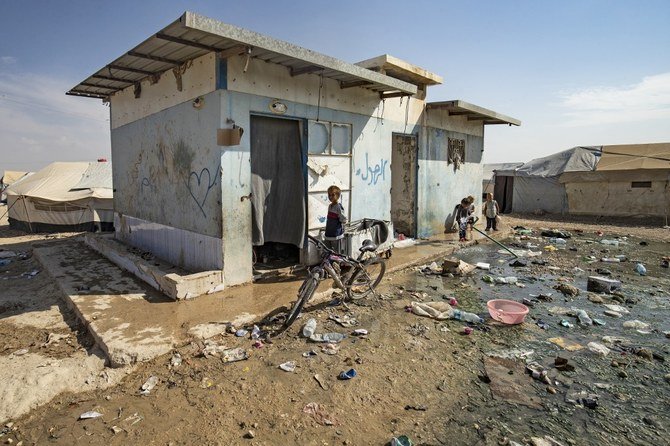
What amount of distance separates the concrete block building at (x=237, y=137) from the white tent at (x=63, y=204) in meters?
4.16

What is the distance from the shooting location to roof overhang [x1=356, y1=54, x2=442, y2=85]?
8.20m

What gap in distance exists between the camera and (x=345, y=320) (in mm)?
4719

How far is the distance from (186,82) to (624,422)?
21.5ft

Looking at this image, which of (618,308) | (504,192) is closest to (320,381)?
(618,308)

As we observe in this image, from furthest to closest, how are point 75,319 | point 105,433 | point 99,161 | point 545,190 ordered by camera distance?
1. point 545,190
2. point 99,161
3. point 75,319
4. point 105,433

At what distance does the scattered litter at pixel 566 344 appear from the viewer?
4.12 m

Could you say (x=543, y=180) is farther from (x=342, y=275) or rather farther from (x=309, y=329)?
(x=309, y=329)

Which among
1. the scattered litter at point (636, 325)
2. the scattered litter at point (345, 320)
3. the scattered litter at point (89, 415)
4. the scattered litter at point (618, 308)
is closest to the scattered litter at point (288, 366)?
the scattered litter at point (345, 320)

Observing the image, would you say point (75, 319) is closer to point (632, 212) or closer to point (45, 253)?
point (45, 253)

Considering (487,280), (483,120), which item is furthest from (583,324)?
(483,120)

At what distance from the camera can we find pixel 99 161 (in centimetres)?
1468

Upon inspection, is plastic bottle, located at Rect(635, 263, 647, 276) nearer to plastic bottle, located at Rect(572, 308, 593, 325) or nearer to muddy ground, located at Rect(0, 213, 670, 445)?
muddy ground, located at Rect(0, 213, 670, 445)

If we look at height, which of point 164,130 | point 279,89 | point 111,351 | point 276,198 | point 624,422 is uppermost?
point 279,89

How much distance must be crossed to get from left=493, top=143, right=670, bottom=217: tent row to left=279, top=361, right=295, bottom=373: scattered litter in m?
17.5
